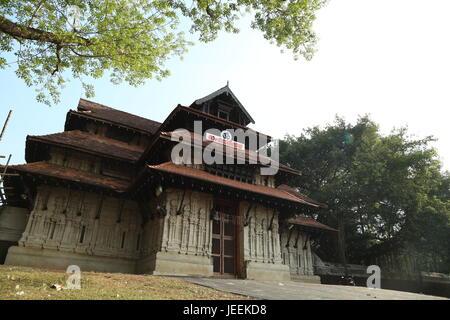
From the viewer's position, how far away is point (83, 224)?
15133 millimetres

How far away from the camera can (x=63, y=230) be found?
47.9 ft

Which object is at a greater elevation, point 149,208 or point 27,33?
point 27,33

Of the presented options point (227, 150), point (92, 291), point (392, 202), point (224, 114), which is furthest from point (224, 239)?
point (392, 202)

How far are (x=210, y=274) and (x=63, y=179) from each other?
860 cm

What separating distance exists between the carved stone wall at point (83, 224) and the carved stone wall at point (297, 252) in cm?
995

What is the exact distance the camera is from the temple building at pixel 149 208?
1357cm

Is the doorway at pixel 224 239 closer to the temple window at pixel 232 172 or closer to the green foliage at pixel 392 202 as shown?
the temple window at pixel 232 172

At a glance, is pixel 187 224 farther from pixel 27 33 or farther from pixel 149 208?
pixel 27 33

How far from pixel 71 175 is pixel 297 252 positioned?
15.4 m

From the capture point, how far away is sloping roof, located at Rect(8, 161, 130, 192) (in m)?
13.7

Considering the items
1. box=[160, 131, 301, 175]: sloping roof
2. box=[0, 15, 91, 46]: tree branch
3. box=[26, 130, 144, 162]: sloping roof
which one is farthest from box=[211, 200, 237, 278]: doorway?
box=[0, 15, 91, 46]: tree branch
